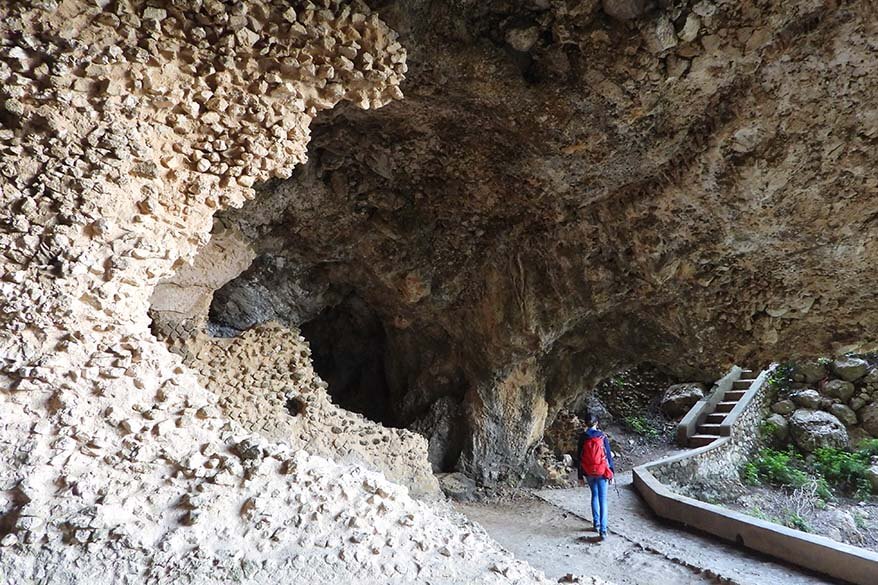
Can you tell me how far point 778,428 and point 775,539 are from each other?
6.98 meters

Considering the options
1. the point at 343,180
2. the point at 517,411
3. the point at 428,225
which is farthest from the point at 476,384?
the point at 343,180

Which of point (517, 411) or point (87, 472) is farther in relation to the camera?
point (517, 411)

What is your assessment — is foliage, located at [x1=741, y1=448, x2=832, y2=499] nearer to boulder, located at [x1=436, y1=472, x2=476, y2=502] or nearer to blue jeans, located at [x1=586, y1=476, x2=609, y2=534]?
boulder, located at [x1=436, y1=472, x2=476, y2=502]

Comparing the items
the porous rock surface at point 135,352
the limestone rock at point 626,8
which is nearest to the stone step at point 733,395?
the limestone rock at point 626,8

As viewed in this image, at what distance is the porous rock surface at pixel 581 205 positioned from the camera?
3.36 m

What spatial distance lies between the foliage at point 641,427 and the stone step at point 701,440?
113cm

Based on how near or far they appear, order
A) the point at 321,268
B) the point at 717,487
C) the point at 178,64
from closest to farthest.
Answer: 1. the point at 178,64
2. the point at 321,268
3. the point at 717,487

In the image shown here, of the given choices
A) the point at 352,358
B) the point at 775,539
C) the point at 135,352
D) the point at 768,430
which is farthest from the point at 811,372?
the point at 135,352

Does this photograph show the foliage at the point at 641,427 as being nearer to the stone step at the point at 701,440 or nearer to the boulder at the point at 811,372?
the stone step at the point at 701,440

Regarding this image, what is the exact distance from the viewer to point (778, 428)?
1022 cm

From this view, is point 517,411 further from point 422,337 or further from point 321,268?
point 321,268

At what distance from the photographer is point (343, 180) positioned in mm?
5379

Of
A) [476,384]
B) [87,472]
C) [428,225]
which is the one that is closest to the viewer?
[87,472]

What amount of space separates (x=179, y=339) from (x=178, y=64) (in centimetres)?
277
